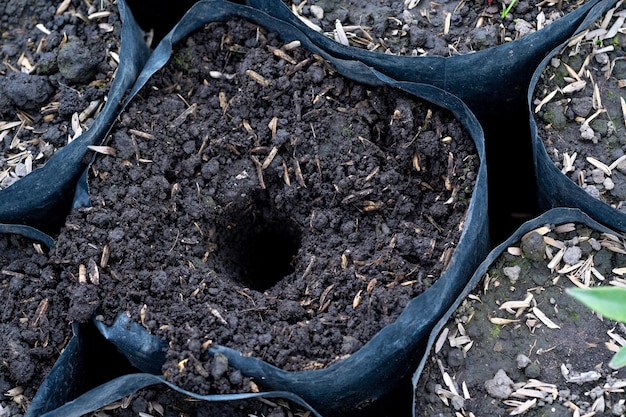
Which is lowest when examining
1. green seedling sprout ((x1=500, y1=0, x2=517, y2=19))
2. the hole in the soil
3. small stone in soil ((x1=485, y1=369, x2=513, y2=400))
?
the hole in the soil

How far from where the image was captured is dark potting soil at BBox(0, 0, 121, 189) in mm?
2053

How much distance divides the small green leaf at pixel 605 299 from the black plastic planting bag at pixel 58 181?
134 cm

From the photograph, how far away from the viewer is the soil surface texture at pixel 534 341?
1.69 metres

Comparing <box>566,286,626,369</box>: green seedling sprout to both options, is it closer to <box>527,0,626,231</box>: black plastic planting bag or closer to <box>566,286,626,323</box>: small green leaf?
<box>566,286,626,323</box>: small green leaf

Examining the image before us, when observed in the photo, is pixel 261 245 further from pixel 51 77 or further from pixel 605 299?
pixel 605 299

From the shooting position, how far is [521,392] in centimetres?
170

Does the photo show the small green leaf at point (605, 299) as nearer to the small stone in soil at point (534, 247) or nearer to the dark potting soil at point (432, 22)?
the small stone in soil at point (534, 247)

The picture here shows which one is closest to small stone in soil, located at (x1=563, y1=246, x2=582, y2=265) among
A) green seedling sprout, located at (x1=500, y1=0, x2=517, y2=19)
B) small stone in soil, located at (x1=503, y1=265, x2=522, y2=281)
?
small stone in soil, located at (x1=503, y1=265, x2=522, y2=281)

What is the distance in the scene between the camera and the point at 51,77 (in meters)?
2.12

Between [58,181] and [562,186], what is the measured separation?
1.33 meters

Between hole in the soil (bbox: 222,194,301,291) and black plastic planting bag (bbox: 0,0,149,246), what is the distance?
45 centimetres

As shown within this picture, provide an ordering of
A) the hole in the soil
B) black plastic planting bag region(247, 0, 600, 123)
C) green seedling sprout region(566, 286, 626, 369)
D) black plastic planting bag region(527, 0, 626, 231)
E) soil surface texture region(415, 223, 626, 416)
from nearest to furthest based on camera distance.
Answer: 1. green seedling sprout region(566, 286, 626, 369)
2. soil surface texture region(415, 223, 626, 416)
3. black plastic planting bag region(527, 0, 626, 231)
4. black plastic planting bag region(247, 0, 600, 123)
5. the hole in the soil

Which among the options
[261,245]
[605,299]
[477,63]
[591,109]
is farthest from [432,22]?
[605,299]

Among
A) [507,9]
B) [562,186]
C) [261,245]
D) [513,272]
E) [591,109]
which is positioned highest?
[507,9]
